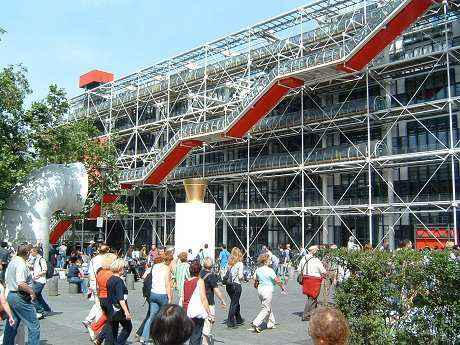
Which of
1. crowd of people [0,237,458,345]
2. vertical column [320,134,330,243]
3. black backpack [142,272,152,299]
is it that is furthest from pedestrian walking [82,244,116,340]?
vertical column [320,134,330,243]

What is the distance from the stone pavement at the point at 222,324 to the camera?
9.57 m

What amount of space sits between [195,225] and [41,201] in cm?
754

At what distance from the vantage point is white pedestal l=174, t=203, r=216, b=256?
26.5 meters

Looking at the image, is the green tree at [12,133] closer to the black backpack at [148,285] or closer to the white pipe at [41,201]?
the white pipe at [41,201]

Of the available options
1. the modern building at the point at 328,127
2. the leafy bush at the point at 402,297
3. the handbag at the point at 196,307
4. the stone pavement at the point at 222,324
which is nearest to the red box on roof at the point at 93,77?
the modern building at the point at 328,127

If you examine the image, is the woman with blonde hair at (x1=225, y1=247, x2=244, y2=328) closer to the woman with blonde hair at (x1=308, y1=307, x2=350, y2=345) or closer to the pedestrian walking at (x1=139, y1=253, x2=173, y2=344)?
the pedestrian walking at (x1=139, y1=253, x2=173, y2=344)

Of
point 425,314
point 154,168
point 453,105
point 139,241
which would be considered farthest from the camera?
point 139,241

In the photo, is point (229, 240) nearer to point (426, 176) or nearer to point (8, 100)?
point (426, 176)

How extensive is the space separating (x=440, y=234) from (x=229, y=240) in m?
14.2

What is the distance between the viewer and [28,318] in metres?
7.62

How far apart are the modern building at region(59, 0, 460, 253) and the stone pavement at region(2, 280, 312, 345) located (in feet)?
34.1

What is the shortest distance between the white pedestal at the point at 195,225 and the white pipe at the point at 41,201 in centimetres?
536

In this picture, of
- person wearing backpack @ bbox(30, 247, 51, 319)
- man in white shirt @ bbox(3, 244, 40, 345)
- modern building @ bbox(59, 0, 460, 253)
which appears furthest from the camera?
modern building @ bbox(59, 0, 460, 253)

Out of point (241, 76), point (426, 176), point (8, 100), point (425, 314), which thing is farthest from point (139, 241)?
point (425, 314)
